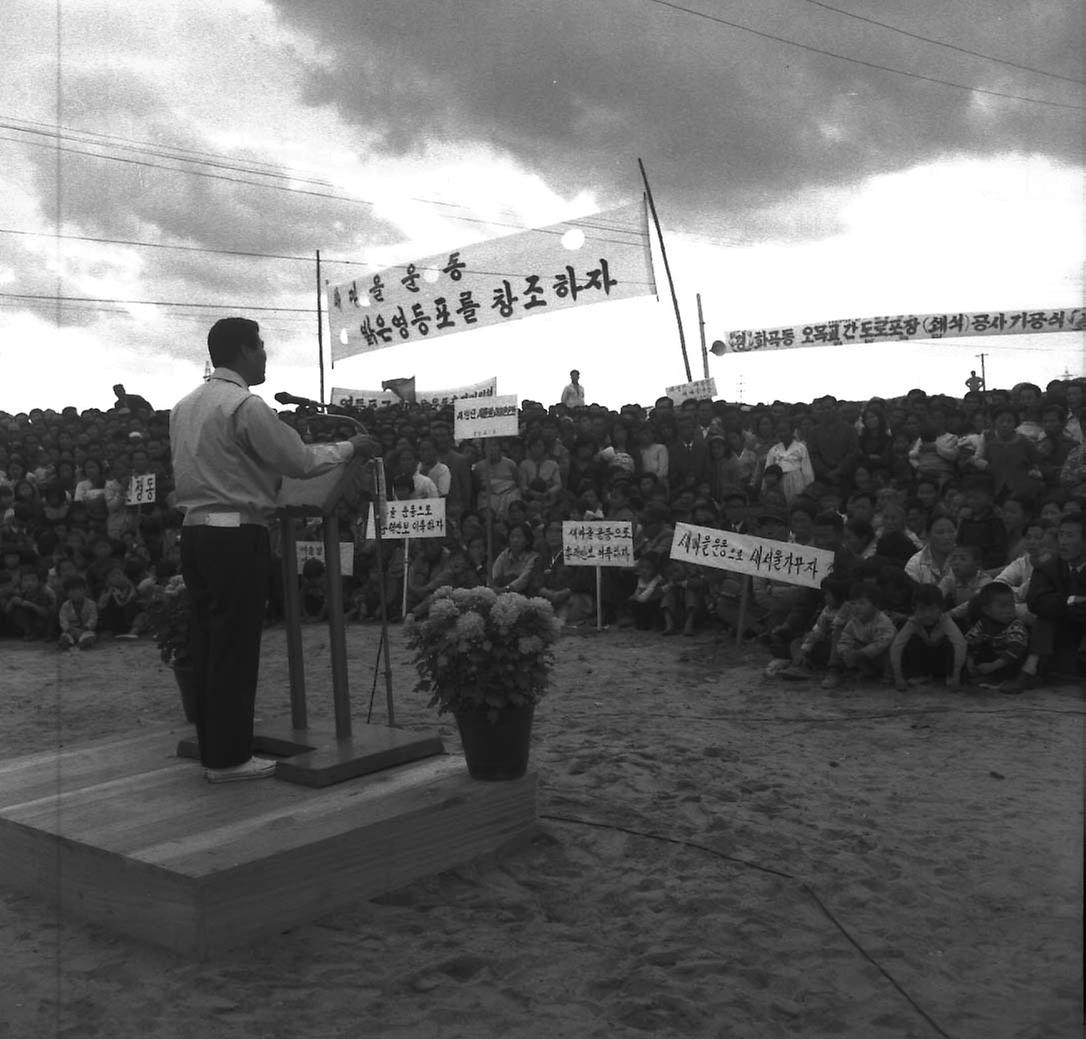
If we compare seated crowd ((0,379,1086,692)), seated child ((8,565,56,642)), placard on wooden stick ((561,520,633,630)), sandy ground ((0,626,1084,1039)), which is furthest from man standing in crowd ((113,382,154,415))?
sandy ground ((0,626,1084,1039))

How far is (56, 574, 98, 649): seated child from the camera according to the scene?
33.7 feet

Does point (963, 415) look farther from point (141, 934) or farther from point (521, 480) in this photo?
point (141, 934)

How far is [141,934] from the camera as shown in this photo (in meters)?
3.37

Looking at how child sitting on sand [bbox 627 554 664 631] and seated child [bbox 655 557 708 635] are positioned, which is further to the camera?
child sitting on sand [bbox 627 554 664 631]

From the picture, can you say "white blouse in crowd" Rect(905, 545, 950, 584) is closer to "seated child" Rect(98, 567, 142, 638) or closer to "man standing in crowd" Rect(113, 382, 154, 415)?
"seated child" Rect(98, 567, 142, 638)

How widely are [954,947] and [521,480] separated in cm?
869

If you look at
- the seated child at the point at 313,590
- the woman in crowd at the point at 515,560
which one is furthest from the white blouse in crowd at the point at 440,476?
the seated child at the point at 313,590

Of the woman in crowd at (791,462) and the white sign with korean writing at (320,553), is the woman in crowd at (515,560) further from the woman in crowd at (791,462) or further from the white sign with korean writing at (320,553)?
the woman in crowd at (791,462)

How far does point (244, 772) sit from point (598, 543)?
232 inches

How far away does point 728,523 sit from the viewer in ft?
30.5

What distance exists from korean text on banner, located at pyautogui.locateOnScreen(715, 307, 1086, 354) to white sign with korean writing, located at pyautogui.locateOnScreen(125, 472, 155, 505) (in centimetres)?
1094

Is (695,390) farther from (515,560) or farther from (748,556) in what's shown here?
(748,556)

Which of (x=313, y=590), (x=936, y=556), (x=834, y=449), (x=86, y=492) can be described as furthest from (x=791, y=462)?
(x=86, y=492)

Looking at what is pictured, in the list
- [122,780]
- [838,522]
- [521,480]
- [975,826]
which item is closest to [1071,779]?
[975,826]
